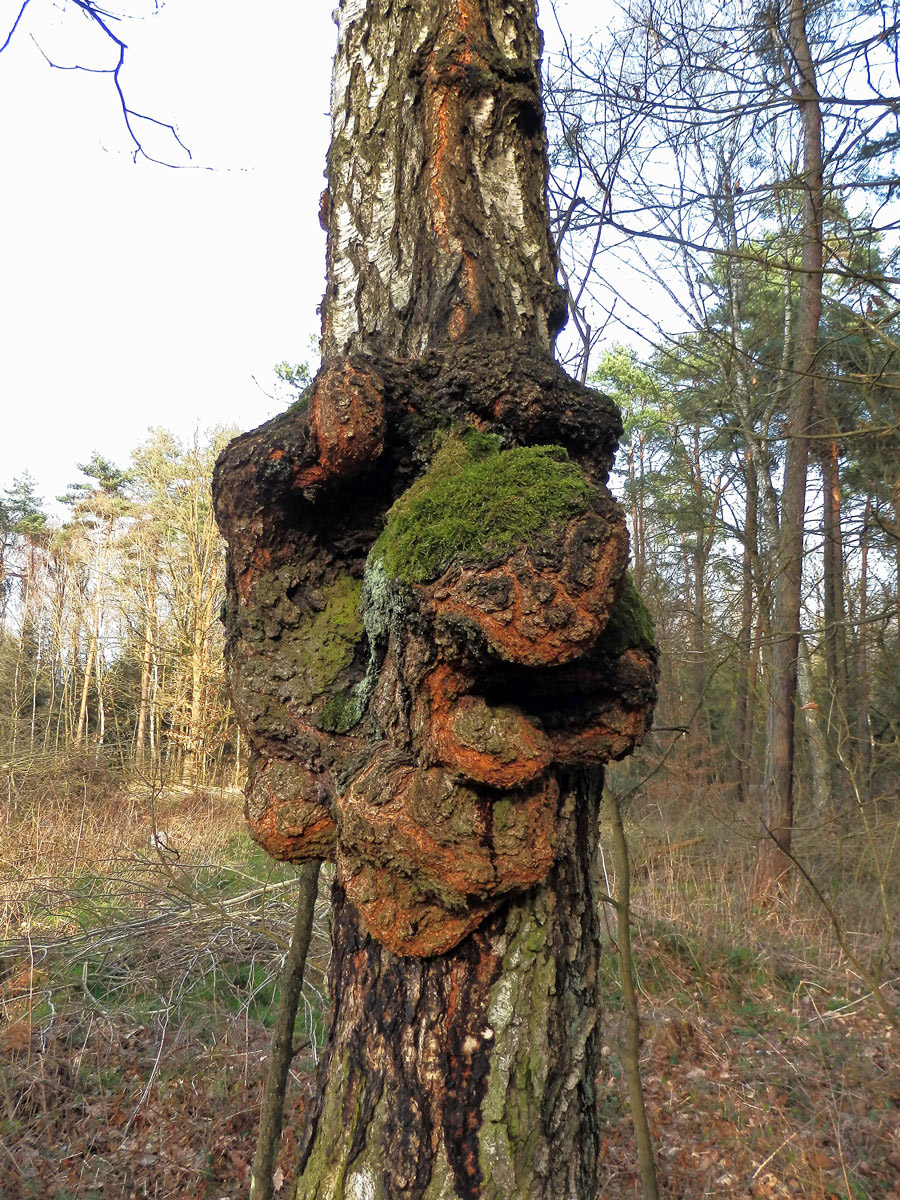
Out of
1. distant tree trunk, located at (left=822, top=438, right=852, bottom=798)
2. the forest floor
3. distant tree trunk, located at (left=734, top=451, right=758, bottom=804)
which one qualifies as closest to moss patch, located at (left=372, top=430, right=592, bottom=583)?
the forest floor

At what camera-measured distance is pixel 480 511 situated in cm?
121

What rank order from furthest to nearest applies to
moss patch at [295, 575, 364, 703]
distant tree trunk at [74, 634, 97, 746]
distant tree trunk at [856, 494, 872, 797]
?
distant tree trunk at [74, 634, 97, 746] < distant tree trunk at [856, 494, 872, 797] < moss patch at [295, 575, 364, 703]

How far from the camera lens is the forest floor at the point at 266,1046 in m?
3.65

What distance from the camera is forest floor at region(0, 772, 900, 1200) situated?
3652 mm

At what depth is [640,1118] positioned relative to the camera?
2492 mm

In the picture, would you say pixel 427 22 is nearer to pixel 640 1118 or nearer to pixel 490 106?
pixel 490 106

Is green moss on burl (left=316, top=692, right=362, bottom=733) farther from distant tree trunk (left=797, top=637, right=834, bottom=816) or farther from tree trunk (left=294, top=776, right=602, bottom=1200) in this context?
distant tree trunk (left=797, top=637, right=834, bottom=816)

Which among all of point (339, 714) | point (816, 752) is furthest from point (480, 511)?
Result: point (816, 752)

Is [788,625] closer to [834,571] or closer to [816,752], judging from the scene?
[816,752]

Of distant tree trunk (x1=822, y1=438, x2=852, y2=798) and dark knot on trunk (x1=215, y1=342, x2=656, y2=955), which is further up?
distant tree trunk (x1=822, y1=438, x2=852, y2=798)

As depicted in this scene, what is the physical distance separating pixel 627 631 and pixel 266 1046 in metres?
4.42

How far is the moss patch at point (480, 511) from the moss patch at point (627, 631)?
0.28 metres

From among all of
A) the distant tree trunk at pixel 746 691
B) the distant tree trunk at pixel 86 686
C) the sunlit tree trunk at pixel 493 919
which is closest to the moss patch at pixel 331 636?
the sunlit tree trunk at pixel 493 919

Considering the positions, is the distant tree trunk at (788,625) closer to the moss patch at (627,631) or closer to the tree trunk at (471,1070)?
the moss patch at (627,631)
